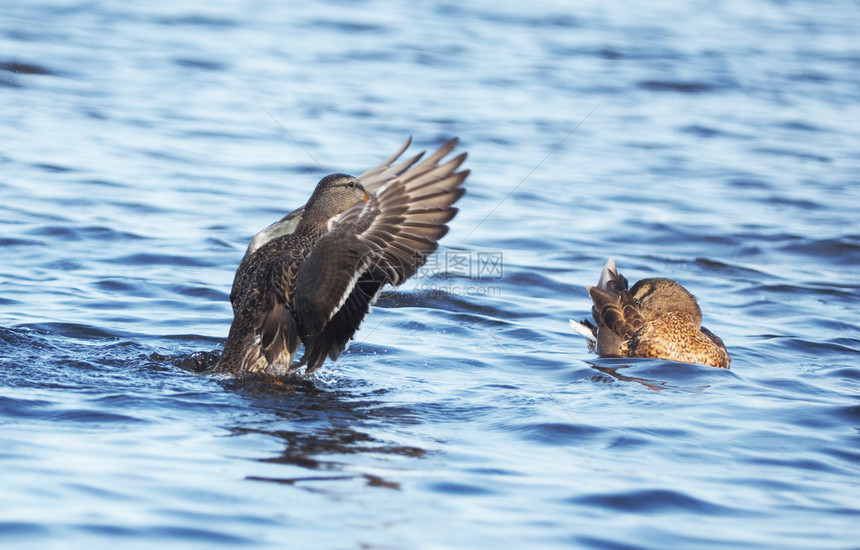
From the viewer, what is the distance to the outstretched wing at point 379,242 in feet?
18.2

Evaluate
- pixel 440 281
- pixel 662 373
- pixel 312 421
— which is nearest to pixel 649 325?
pixel 662 373

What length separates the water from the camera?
4.25 meters

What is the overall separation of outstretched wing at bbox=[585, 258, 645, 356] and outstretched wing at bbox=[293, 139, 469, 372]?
1.98m

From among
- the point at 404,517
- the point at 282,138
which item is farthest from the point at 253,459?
the point at 282,138

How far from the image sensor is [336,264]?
559 cm

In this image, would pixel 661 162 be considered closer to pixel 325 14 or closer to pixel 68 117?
pixel 68 117

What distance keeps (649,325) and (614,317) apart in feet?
0.78

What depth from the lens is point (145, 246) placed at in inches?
360

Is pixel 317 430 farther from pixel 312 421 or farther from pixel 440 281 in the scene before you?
pixel 440 281

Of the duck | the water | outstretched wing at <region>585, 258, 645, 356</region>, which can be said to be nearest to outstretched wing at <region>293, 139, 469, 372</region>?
the duck

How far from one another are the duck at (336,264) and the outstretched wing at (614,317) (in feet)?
5.90

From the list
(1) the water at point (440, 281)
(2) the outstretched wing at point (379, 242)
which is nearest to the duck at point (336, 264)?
(2) the outstretched wing at point (379, 242)

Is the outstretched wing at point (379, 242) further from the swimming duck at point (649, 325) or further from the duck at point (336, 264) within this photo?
the swimming duck at point (649, 325)

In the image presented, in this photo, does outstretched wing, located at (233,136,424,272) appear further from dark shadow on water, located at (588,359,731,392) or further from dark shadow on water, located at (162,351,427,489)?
dark shadow on water, located at (588,359,731,392)
